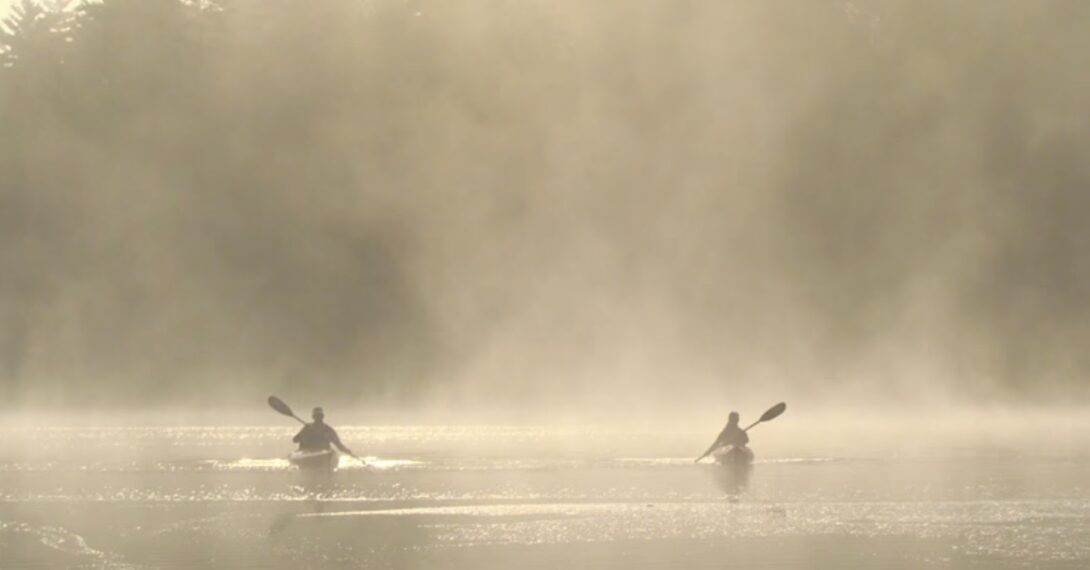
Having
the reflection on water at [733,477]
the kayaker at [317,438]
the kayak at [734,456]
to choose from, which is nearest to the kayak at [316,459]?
the kayaker at [317,438]

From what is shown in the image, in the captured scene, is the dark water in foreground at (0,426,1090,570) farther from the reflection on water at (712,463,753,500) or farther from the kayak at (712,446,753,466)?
the kayak at (712,446,753,466)

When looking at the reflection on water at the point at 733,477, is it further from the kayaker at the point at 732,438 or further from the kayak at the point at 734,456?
the kayaker at the point at 732,438

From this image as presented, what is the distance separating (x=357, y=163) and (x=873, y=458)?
5701 cm

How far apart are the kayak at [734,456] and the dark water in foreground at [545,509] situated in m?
0.29

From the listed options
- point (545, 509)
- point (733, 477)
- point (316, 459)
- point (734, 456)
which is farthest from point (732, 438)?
point (545, 509)

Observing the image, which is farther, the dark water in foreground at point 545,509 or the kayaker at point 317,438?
the kayaker at point 317,438

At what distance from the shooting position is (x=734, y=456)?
147ft

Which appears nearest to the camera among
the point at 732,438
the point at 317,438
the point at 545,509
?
the point at 545,509

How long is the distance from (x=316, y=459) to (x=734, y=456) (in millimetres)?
8776

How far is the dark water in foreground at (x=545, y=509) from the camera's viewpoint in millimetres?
29000

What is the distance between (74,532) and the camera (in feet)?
104

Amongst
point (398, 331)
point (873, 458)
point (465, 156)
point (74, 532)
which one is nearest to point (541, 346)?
point (398, 331)

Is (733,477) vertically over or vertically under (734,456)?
under

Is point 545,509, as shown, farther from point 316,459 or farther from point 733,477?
point 316,459
